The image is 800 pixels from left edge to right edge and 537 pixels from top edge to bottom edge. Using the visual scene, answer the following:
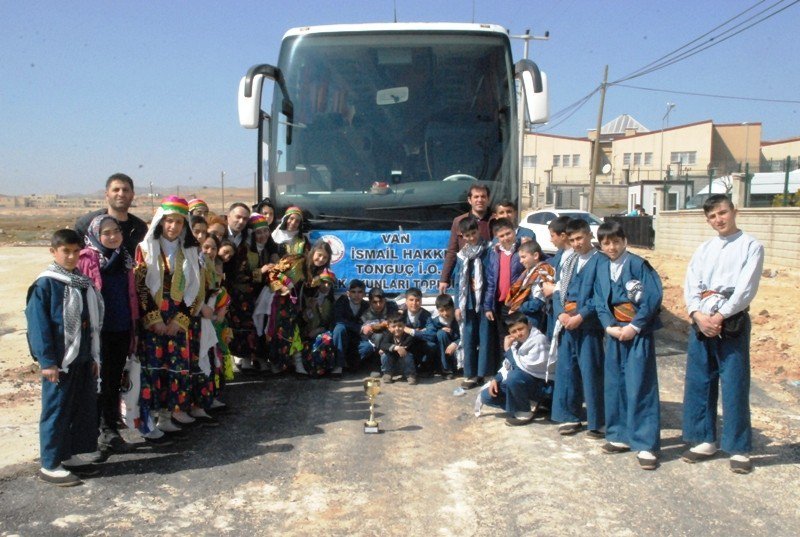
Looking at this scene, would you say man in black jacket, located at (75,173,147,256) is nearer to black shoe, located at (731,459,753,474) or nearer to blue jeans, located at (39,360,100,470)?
blue jeans, located at (39,360,100,470)

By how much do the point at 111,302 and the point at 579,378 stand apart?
337 cm

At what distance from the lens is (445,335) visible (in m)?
7.15

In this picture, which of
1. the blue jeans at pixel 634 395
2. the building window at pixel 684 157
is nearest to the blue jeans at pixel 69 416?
the blue jeans at pixel 634 395

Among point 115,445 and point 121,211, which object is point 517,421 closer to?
point 115,445

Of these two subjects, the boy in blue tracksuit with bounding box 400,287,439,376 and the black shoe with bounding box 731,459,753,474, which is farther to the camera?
the boy in blue tracksuit with bounding box 400,287,439,376

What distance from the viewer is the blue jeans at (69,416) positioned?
178 inches

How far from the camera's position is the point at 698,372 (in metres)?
4.77

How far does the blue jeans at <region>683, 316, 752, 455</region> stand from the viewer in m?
4.59

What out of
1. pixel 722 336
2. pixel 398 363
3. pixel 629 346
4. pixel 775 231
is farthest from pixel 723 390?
pixel 775 231

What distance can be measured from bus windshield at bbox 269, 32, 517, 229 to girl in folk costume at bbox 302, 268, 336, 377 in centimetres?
62

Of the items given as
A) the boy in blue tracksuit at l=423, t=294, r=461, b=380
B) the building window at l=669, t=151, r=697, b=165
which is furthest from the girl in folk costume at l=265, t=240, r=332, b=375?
the building window at l=669, t=151, r=697, b=165

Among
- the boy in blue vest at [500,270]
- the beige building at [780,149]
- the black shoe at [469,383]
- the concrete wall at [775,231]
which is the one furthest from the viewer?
the beige building at [780,149]

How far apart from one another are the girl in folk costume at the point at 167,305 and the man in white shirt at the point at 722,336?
354 centimetres

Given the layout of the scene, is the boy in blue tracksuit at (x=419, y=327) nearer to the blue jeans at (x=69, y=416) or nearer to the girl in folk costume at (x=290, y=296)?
the girl in folk costume at (x=290, y=296)
